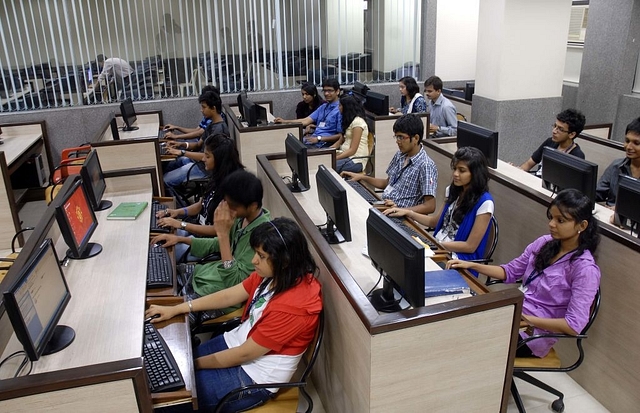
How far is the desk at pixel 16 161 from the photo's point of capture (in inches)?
150

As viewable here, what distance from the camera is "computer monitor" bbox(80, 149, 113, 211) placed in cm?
265

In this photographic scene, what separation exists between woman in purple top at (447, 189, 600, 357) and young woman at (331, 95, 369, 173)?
2350 mm

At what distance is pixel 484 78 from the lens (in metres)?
5.62

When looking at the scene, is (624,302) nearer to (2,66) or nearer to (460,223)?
(460,223)

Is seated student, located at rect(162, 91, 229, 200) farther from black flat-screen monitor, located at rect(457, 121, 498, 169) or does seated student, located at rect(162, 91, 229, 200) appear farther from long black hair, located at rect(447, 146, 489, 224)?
long black hair, located at rect(447, 146, 489, 224)

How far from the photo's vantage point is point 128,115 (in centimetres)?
504

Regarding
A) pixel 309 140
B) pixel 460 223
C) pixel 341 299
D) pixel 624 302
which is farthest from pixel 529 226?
pixel 309 140

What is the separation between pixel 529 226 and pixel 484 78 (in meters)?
3.33

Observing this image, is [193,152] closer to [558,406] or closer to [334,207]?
[334,207]

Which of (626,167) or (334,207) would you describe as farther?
(626,167)

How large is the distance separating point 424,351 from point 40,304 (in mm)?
1197

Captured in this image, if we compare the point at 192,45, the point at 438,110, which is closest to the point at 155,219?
the point at 438,110

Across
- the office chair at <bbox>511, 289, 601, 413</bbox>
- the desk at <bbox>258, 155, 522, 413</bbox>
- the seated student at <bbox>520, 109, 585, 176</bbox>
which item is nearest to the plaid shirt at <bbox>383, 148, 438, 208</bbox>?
the seated student at <bbox>520, 109, 585, 176</bbox>

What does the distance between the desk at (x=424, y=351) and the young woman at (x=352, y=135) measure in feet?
8.78
